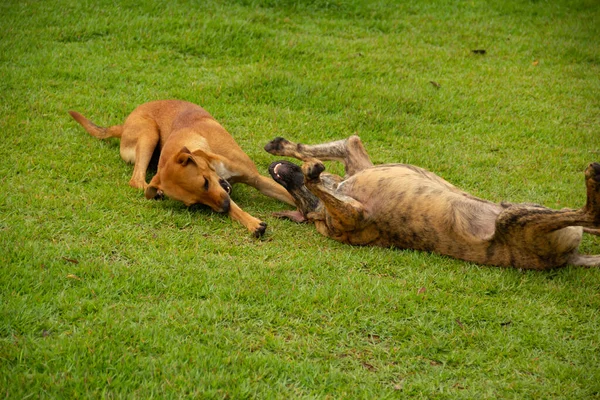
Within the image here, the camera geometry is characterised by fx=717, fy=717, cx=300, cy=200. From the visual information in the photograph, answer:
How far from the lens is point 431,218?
5.58 meters

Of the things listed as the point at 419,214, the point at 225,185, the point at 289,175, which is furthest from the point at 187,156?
the point at 419,214

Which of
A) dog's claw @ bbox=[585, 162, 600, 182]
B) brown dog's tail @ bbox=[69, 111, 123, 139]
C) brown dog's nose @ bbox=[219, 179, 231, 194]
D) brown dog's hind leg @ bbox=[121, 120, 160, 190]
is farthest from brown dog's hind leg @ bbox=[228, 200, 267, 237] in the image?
dog's claw @ bbox=[585, 162, 600, 182]

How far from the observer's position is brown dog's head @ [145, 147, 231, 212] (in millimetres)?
6312

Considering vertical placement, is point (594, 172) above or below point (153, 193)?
above

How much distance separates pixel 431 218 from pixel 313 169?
1047mm

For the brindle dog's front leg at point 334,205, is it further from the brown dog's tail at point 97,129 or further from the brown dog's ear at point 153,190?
the brown dog's tail at point 97,129

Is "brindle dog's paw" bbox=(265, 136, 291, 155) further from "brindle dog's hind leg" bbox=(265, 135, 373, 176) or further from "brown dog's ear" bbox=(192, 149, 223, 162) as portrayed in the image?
"brown dog's ear" bbox=(192, 149, 223, 162)

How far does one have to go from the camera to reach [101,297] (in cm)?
475

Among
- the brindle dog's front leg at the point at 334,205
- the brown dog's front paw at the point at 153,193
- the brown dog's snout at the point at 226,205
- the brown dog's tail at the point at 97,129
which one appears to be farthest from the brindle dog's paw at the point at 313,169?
the brown dog's tail at the point at 97,129

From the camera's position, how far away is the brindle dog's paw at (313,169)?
5.90 metres

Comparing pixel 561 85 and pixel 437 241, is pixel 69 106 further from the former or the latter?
pixel 561 85

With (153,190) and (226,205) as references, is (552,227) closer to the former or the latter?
(226,205)

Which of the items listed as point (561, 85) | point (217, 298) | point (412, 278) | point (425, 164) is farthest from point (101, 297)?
point (561, 85)

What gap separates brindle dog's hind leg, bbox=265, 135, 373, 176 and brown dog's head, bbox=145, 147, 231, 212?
67 cm
